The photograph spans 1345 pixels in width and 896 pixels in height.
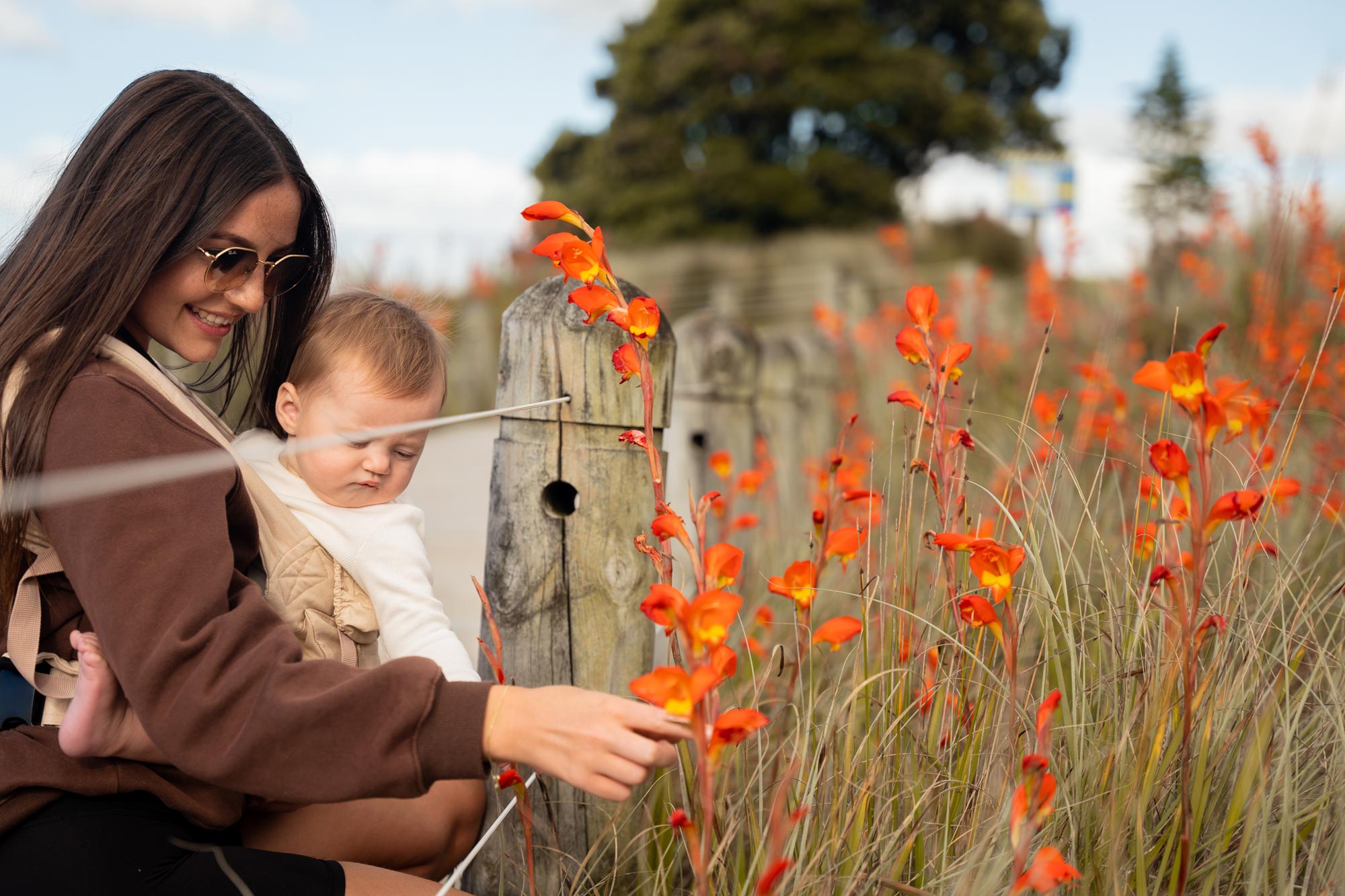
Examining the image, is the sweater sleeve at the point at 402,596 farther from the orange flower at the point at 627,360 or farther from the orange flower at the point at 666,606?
the orange flower at the point at 666,606

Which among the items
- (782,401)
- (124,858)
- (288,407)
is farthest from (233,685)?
(782,401)

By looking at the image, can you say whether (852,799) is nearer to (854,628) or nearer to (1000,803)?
(1000,803)

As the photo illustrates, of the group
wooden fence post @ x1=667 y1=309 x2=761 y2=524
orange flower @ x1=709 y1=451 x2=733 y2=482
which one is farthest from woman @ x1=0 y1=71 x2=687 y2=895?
wooden fence post @ x1=667 y1=309 x2=761 y2=524

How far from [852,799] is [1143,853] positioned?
1.46ft

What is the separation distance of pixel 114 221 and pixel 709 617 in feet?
3.34

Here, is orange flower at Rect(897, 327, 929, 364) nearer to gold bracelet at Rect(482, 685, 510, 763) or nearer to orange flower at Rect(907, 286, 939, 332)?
orange flower at Rect(907, 286, 939, 332)

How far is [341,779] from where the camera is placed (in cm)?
116

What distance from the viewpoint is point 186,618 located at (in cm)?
118

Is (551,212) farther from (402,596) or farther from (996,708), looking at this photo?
(996,708)

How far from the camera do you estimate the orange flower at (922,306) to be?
1.62 m

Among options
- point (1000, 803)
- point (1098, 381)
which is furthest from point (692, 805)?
point (1098, 381)

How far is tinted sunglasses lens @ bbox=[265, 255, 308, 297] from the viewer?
5.35 ft

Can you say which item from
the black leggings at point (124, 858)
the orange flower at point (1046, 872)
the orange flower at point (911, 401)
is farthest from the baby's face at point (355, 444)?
the orange flower at point (1046, 872)

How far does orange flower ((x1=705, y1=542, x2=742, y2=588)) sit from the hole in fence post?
78 centimetres
